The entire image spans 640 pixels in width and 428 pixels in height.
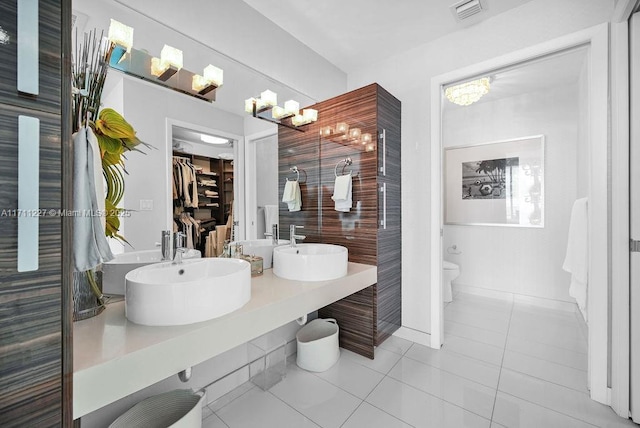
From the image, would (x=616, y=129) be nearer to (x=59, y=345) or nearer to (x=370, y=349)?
(x=370, y=349)

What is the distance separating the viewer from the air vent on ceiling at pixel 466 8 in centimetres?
188

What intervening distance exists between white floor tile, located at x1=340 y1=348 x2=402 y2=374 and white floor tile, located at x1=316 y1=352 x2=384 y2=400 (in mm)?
47

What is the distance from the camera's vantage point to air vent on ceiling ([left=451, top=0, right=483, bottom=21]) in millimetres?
1884

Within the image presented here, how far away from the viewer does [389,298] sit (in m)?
2.31

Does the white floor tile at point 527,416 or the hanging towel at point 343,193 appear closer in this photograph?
the white floor tile at point 527,416

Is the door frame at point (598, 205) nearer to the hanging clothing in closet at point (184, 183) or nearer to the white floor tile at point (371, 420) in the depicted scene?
the white floor tile at point (371, 420)

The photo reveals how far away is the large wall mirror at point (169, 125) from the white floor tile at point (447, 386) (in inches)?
55.8

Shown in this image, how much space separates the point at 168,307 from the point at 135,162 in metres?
0.81

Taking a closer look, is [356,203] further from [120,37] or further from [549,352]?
→ [549,352]

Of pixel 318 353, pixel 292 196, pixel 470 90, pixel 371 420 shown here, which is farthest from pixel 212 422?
pixel 470 90

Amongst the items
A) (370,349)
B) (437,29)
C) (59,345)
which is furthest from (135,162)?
(437,29)

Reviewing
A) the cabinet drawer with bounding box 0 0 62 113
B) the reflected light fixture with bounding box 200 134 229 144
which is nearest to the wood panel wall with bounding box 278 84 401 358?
the reflected light fixture with bounding box 200 134 229 144

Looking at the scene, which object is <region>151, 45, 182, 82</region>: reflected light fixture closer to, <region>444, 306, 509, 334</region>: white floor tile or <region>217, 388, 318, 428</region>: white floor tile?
<region>217, 388, 318, 428</region>: white floor tile

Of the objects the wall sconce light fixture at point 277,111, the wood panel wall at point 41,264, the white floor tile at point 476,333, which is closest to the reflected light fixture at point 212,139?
the wall sconce light fixture at point 277,111
